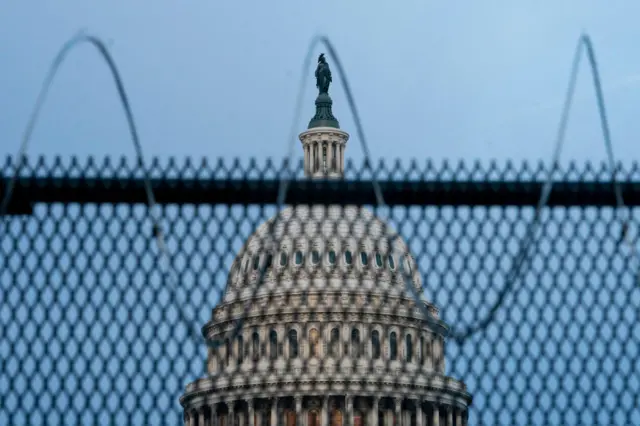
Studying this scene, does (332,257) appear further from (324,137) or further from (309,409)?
(324,137)

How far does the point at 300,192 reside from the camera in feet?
17.1

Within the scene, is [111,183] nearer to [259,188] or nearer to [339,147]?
[259,188]

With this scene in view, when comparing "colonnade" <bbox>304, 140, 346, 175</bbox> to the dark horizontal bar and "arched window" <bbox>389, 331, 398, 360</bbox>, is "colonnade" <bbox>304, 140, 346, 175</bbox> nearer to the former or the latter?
"arched window" <bbox>389, 331, 398, 360</bbox>

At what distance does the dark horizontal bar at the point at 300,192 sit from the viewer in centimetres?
515

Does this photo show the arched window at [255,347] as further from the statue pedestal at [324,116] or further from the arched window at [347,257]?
the statue pedestal at [324,116]

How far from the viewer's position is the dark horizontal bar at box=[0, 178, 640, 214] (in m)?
5.15

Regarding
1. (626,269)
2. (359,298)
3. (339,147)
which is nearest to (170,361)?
(359,298)

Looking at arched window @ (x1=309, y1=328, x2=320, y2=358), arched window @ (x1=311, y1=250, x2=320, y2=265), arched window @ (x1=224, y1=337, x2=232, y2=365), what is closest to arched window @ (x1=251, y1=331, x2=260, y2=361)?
arched window @ (x1=224, y1=337, x2=232, y2=365)

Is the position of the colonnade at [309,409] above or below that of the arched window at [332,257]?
above

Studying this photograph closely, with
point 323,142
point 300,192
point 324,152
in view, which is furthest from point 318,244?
point 323,142

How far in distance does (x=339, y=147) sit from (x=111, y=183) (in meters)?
104

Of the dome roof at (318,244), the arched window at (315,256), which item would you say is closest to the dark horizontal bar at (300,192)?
the dome roof at (318,244)

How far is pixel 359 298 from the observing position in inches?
252

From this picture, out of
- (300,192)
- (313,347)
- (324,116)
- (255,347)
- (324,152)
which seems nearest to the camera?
(300,192)
